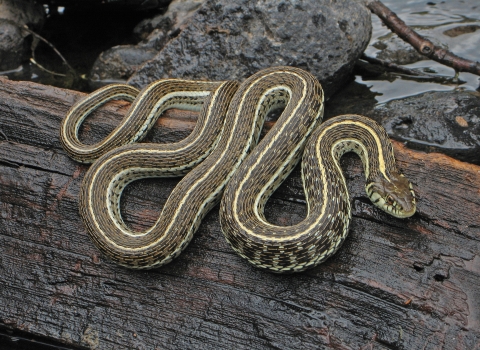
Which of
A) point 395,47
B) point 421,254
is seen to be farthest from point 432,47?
point 421,254

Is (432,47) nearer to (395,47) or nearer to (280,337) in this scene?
(395,47)

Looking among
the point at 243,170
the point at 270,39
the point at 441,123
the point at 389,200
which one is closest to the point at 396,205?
the point at 389,200

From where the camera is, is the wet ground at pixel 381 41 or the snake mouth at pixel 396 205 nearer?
the snake mouth at pixel 396 205

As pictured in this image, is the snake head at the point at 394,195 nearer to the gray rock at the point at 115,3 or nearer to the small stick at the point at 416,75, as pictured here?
the small stick at the point at 416,75

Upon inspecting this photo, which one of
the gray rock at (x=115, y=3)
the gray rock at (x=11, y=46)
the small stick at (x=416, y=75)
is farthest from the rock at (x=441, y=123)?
the gray rock at (x=11, y=46)

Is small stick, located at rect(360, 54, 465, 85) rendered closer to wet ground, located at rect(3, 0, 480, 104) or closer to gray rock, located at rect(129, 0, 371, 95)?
wet ground, located at rect(3, 0, 480, 104)

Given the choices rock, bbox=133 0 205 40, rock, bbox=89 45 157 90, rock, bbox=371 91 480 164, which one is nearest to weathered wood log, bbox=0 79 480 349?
rock, bbox=371 91 480 164

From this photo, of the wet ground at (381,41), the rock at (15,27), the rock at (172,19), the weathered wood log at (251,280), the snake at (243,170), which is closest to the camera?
the weathered wood log at (251,280)
